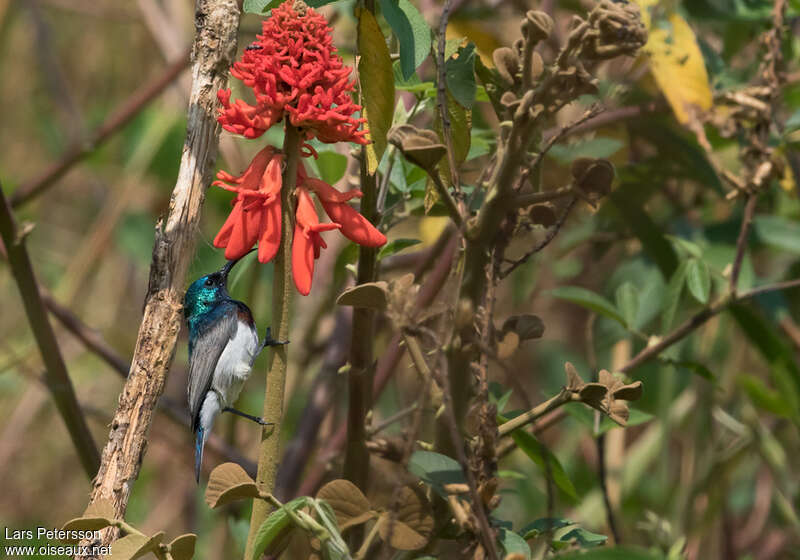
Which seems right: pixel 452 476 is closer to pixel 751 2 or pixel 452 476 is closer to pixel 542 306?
pixel 751 2

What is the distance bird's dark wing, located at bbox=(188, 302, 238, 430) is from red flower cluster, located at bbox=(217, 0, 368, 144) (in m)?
0.85

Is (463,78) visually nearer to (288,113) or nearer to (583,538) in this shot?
(288,113)

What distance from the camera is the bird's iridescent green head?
2.08 meters

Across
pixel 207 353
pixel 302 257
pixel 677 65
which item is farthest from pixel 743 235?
pixel 207 353

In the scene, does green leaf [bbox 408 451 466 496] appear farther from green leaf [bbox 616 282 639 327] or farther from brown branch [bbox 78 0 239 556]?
green leaf [bbox 616 282 639 327]

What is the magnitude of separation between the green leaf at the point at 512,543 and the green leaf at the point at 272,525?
0.25 meters

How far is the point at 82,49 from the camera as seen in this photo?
4426 mm

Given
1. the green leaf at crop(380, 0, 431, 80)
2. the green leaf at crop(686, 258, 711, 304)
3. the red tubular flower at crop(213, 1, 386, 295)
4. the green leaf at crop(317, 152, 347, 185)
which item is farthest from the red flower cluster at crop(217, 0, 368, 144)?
the green leaf at crop(686, 258, 711, 304)

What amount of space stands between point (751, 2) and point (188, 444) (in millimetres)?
2135

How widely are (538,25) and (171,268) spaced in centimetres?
57

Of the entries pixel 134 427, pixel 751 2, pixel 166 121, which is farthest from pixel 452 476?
pixel 166 121

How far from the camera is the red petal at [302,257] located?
3.57 ft

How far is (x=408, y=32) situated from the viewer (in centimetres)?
119

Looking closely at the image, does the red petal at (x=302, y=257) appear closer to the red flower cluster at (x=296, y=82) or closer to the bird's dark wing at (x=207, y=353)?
the red flower cluster at (x=296, y=82)
